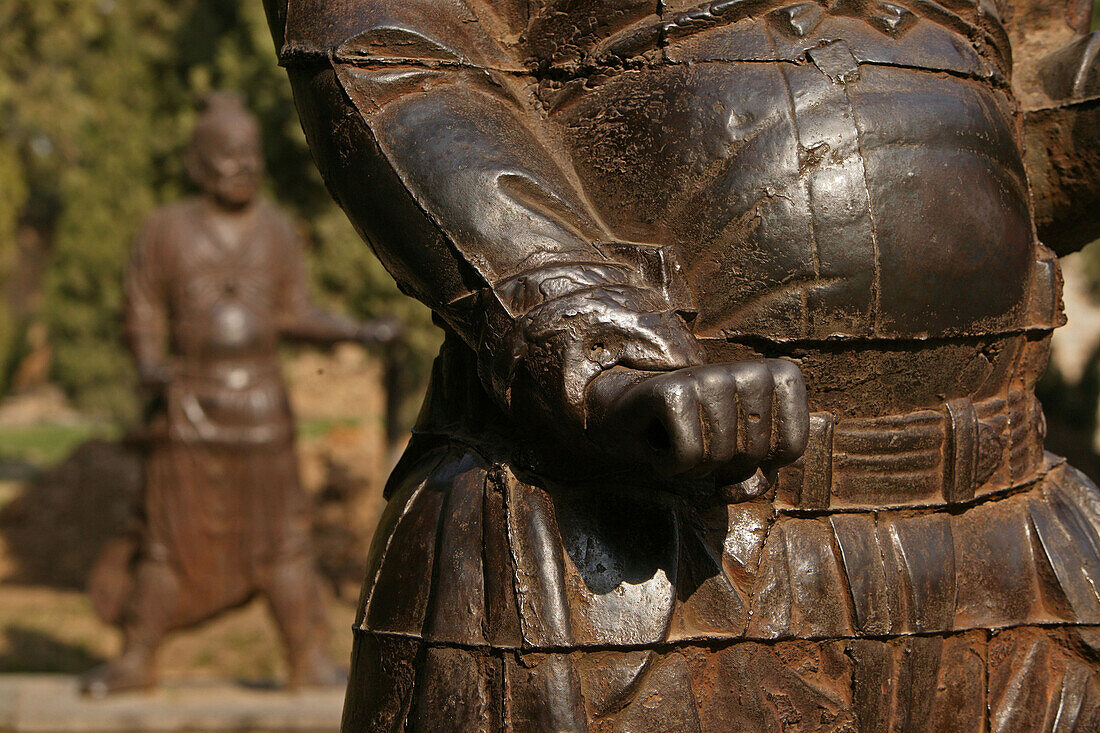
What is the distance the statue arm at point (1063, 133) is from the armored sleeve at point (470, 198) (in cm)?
60

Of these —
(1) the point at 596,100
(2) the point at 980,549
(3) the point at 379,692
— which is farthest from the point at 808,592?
(1) the point at 596,100

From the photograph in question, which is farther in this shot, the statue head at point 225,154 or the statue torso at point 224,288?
the statue head at point 225,154

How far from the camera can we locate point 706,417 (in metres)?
1.24

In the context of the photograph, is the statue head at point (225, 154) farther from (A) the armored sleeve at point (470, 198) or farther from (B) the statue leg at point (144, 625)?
(A) the armored sleeve at point (470, 198)

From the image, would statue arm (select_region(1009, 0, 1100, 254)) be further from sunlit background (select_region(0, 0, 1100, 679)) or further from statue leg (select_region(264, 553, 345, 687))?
sunlit background (select_region(0, 0, 1100, 679))

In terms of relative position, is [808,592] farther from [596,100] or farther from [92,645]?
[92,645]

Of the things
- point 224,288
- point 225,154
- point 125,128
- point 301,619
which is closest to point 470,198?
point 224,288

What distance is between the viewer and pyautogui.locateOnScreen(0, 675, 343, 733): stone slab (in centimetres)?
600

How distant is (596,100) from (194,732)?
5.21m

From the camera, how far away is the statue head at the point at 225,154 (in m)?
6.23

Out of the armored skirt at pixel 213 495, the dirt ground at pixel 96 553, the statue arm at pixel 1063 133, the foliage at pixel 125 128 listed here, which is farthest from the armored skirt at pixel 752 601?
the foliage at pixel 125 128

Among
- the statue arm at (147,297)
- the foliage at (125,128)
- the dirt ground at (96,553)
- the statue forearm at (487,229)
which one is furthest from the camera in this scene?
the foliage at (125,128)

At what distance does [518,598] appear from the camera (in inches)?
54.6

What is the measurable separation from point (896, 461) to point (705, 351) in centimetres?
26
